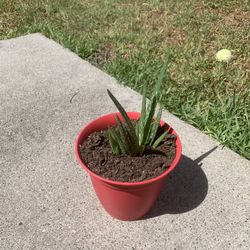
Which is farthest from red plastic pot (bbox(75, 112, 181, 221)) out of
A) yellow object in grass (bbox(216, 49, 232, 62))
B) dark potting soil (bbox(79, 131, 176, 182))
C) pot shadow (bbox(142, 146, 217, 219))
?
yellow object in grass (bbox(216, 49, 232, 62))

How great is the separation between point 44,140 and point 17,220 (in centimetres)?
69

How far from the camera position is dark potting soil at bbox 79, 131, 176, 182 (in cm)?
197

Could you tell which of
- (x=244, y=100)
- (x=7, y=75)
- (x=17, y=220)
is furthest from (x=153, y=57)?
(x=17, y=220)

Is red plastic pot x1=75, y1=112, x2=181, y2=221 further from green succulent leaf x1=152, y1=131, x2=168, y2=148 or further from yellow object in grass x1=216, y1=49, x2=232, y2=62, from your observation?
yellow object in grass x1=216, y1=49, x2=232, y2=62

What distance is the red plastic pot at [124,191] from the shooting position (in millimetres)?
1907

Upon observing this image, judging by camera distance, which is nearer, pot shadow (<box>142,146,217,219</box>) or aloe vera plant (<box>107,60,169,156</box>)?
aloe vera plant (<box>107,60,169,156</box>)

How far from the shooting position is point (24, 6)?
4.77 metres

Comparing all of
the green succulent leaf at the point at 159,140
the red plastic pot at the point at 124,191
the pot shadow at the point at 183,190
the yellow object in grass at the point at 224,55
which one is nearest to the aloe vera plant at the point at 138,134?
the green succulent leaf at the point at 159,140

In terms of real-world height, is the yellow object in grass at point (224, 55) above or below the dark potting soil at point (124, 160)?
below

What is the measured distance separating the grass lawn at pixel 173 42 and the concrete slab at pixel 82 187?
20cm

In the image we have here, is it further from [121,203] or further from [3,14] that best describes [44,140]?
[3,14]

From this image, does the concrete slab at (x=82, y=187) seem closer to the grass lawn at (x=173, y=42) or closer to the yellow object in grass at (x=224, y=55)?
the grass lawn at (x=173, y=42)

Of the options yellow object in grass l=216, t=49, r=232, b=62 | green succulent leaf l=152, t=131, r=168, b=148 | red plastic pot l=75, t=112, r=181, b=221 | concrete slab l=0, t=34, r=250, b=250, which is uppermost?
green succulent leaf l=152, t=131, r=168, b=148

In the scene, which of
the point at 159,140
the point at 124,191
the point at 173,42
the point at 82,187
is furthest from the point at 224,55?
the point at 124,191
